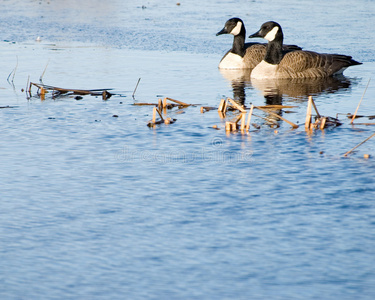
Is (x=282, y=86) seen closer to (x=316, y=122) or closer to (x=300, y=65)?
(x=300, y=65)

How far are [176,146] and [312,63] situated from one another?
280 inches

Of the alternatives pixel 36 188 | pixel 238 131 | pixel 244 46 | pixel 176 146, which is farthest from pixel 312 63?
pixel 36 188

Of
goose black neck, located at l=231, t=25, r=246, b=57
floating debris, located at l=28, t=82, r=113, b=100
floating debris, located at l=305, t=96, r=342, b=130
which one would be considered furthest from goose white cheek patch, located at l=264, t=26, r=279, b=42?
floating debris, located at l=305, t=96, r=342, b=130

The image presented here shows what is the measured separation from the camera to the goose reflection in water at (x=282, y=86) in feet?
41.9

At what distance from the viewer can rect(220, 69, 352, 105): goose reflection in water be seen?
12766 mm

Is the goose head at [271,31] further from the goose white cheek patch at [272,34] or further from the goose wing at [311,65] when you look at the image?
the goose wing at [311,65]

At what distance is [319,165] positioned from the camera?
26.1 feet

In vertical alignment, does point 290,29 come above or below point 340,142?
above

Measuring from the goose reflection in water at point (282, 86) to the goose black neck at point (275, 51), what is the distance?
0.64m

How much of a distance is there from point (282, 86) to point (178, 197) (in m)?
7.74

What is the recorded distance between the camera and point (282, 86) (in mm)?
14117

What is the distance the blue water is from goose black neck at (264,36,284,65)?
49.7 inches

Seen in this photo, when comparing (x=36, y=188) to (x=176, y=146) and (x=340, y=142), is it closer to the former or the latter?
(x=176, y=146)

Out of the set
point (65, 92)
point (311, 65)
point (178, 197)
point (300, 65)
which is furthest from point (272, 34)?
point (178, 197)
